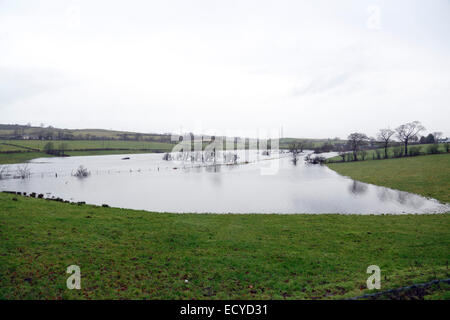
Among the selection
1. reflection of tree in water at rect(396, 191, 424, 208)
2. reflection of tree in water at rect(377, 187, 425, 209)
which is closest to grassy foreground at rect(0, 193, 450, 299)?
reflection of tree in water at rect(396, 191, 424, 208)

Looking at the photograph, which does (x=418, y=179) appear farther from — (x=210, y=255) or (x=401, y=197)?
(x=210, y=255)

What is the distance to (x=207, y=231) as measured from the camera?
47.5ft

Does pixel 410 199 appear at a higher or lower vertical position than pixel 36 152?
lower

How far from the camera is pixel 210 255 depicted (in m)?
10.8

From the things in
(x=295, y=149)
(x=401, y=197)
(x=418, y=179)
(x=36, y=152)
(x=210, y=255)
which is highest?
(x=295, y=149)

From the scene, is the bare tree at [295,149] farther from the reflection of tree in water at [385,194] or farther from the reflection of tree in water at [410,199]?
the reflection of tree in water at [410,199]

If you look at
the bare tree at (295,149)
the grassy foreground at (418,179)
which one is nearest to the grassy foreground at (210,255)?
the grassy foreground at (418,179)

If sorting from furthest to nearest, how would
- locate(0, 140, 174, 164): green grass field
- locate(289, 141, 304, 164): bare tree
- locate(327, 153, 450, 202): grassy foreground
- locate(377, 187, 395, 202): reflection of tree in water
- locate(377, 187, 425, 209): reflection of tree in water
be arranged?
1. locate(289, 141, 304, 164): bare tree
2. locate(0, 140, 174, 164): green grass field
3. locate(327, 153, 450, 202): grassy foreground
4. locate(377, 187, 395, 202): reflection of tree in water
5. locate(377, 187, 425, 209): reflection of tree in water

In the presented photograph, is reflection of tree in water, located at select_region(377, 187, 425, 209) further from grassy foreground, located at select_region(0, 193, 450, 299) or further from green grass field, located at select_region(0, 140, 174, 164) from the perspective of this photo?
green grass field, located at select_region(0, 140, 174, 164)

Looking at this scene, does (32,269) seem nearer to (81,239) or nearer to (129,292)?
(81,239)

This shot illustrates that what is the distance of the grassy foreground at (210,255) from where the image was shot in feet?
26.0

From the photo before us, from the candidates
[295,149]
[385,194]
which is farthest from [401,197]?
[295,149]

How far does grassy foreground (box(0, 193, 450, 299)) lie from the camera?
794 cm
